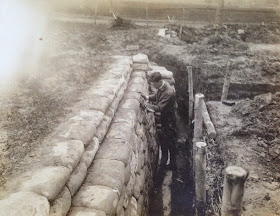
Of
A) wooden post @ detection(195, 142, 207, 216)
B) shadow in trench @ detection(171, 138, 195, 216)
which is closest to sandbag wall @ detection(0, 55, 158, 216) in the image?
wooden post @ detection(195, 142, 207, 216)

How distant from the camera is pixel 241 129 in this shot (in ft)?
16.3

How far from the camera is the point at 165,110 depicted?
6418 mm

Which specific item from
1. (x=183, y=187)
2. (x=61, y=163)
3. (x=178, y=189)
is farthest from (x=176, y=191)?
(x=61, y=163)

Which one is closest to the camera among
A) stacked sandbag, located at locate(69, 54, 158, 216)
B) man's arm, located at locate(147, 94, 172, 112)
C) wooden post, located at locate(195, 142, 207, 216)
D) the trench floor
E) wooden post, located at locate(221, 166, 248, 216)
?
stacked sandbag, located at locate(69, 54, 158, 216)

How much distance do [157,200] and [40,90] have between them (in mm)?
3150

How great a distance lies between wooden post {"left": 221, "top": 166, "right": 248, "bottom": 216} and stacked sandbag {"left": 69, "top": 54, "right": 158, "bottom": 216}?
1046mm

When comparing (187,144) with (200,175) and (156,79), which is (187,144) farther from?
(200,175)

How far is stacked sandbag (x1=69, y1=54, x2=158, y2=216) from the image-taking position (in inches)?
95.3

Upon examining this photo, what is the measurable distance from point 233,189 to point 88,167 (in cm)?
147

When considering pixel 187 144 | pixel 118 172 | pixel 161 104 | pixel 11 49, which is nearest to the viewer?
pixel 118 172

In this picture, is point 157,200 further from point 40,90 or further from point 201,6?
point 201,6

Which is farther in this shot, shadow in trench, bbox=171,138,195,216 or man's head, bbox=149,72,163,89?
man's head, bbox=149,72,163,89

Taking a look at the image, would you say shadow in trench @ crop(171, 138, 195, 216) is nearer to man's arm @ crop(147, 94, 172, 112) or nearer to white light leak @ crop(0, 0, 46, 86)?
man's arm @ crop(147, 94, 172, 112)

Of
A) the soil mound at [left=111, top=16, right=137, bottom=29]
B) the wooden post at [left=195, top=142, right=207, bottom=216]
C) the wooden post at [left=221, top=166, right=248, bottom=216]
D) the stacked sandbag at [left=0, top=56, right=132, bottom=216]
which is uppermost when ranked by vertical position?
the soil mound at [left=111, top=16, right=137, bottom=29]
